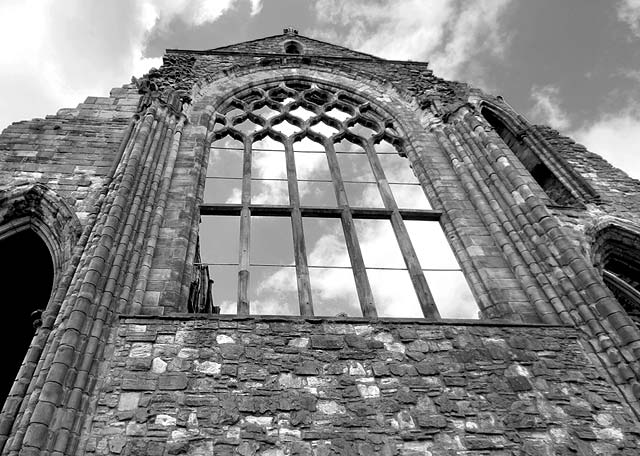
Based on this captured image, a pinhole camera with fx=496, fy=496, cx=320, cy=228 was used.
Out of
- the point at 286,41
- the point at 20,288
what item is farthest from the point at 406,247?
the point at 286,41

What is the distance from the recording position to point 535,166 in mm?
10969

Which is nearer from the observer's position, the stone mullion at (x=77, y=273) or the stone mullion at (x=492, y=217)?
the stone mullion at (x=77, y=273)

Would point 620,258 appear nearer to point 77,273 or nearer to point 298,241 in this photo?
point 298,241

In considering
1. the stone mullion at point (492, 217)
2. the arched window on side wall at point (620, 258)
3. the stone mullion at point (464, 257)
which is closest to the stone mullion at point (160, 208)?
the stone mullion at point (464, 257)

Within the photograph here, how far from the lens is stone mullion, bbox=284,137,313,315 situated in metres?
6.95

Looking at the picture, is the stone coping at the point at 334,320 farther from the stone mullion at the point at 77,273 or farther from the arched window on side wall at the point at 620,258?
the arched window on side wall at the point at 620,258

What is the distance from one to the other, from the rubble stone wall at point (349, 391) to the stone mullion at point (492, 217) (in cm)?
78

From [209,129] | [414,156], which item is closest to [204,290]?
[209,129]

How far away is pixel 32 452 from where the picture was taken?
429 cm

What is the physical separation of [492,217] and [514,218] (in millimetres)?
376

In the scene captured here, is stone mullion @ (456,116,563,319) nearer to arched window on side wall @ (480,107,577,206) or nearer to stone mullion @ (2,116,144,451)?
arched window on side wall @ (480,107,577,206)

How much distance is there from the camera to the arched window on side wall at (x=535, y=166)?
9.95 metres

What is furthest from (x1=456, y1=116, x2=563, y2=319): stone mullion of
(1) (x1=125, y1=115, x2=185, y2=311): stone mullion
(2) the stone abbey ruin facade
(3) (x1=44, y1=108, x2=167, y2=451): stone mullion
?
(3) (x1=44, y1=108, x2=167, y2=451): stone mullion

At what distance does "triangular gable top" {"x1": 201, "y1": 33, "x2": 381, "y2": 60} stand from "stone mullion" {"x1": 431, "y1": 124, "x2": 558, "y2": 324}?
5005mm
